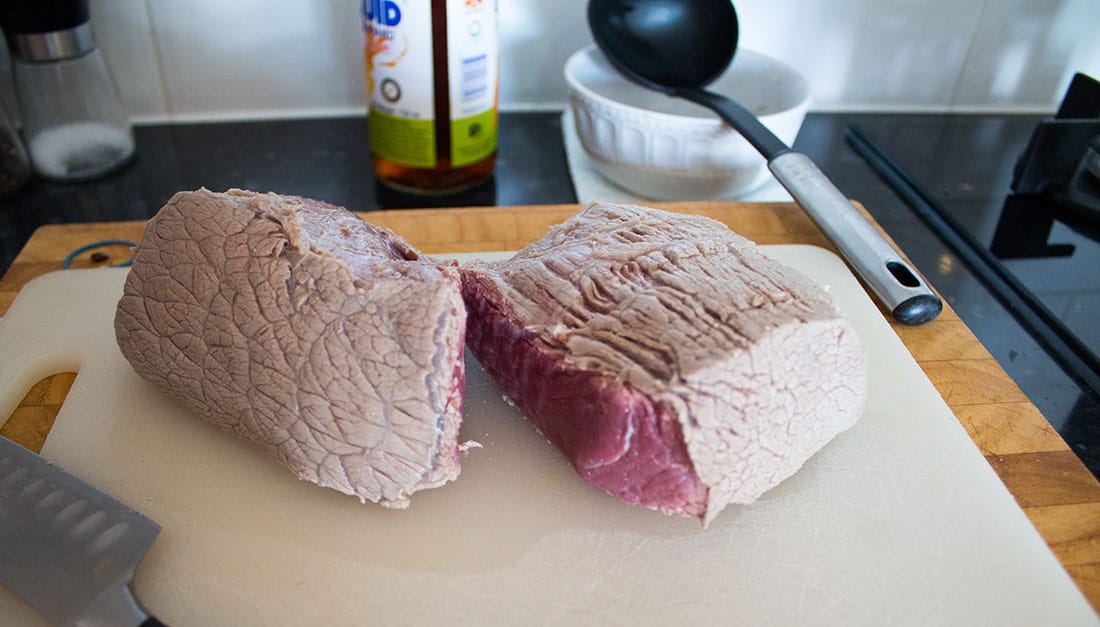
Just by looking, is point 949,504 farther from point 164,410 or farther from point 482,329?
point 164,410

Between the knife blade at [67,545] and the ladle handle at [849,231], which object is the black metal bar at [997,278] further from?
the knife blade at [67,545]

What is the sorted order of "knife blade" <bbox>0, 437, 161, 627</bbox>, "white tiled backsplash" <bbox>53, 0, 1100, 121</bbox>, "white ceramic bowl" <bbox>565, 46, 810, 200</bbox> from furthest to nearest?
"white tiled backsplash" <bbox>53, 0, 1100, 121</bbox> < "white ceramic bowl" <bbox>565, 46, 810, 200</bbox> < "knife blade" <bbox>0, 437, 161, 627</bbox>

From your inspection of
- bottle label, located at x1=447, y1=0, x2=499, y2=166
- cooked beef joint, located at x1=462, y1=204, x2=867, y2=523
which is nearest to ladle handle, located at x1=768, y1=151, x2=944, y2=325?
cooked beef joint, located at x1=462, y1=204, x2=867, y2=523

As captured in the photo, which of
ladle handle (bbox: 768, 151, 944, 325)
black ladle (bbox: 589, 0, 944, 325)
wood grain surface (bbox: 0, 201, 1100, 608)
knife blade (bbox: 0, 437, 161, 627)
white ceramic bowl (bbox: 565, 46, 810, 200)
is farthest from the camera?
black ladle (bbox: 589, 0, 944, 325)

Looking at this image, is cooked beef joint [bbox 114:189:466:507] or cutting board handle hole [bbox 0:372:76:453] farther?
cutting board handle hole [bbox 0:372:76:453]

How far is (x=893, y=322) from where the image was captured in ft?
4.56

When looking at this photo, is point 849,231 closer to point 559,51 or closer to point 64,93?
point 559,51

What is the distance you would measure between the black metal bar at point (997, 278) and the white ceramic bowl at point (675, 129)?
1.09 ft

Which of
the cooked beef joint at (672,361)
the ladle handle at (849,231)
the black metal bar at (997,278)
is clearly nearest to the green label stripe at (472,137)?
the ladle handle at (849,231)

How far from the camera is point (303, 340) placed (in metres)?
1.01

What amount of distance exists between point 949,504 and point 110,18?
2022 millimetres

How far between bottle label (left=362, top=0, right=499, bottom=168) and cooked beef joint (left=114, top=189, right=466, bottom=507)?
572 millimetres

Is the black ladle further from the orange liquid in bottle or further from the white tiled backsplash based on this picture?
the orange liquid in bottle

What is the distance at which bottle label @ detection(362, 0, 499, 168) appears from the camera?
155 centimetres
